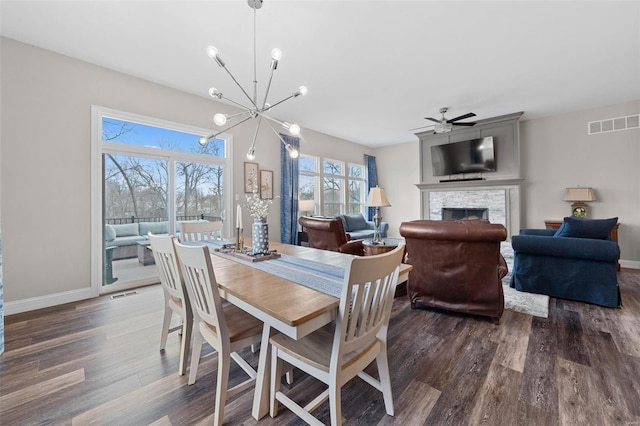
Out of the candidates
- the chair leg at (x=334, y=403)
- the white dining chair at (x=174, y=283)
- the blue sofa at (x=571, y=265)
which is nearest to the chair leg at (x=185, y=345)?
the white dining chair at (x=174, y=283)

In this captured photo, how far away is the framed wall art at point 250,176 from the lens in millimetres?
4539

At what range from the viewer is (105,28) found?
2.47 meters

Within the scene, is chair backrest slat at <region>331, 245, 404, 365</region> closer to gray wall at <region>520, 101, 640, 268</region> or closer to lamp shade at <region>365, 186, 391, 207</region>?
lamp shade at <region>365, 186, 391, 207</region>

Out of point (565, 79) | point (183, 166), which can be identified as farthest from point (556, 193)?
point (183, 166)

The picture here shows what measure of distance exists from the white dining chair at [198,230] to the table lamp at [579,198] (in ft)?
19.6

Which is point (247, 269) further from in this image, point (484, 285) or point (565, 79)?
point (565, 79)

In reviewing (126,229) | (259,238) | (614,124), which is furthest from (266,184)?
(614,124)

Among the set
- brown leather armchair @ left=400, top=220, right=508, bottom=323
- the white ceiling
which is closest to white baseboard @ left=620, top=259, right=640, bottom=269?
the white ceiling

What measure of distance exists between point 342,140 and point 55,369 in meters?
6.27

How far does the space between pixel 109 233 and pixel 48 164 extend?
97 cm

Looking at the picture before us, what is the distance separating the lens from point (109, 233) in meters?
3.30

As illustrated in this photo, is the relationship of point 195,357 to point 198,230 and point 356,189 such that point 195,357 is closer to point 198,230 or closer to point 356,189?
point 198,230

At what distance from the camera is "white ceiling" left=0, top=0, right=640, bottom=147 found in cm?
227

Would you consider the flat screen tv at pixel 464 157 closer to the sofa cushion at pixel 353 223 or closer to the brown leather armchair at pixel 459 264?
the sofa cushion at pixel 353 223
